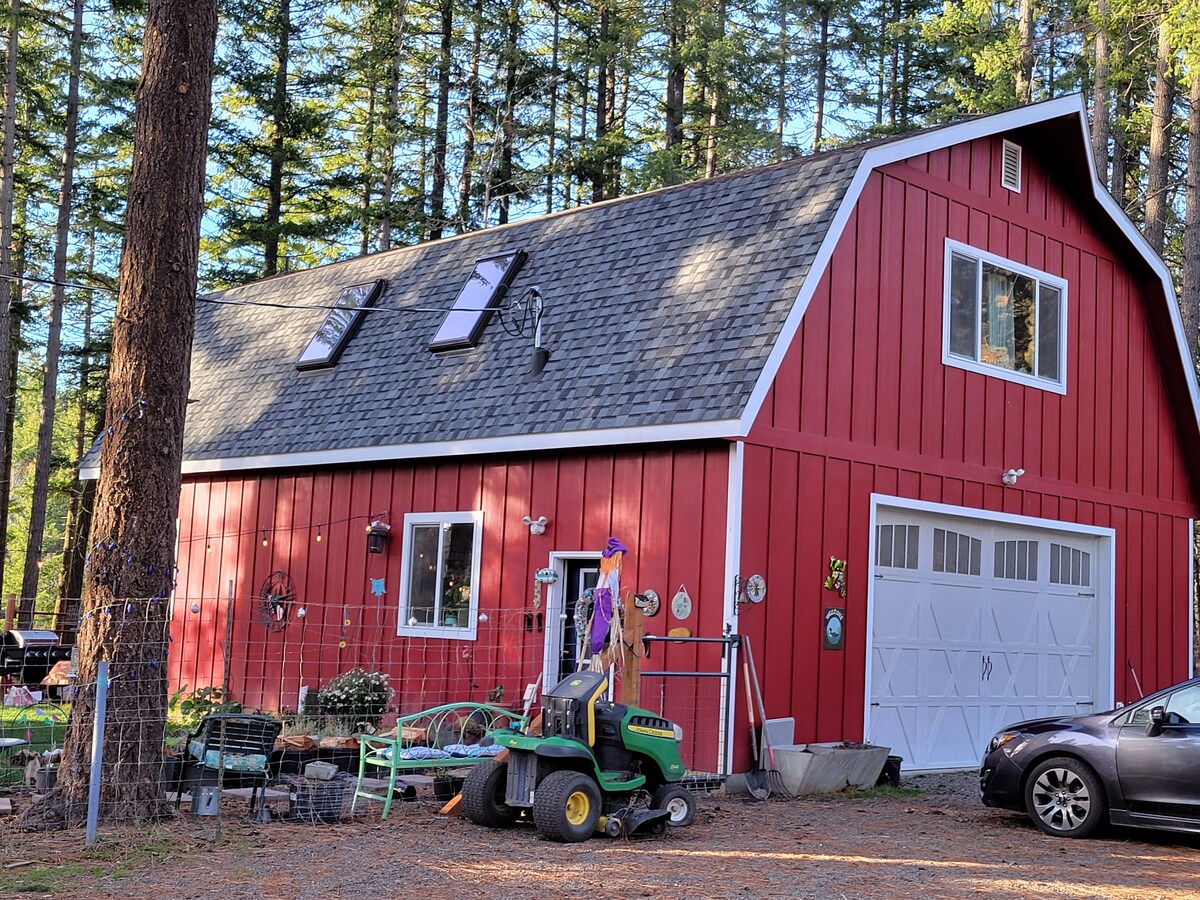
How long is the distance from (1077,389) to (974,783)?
496 centimetres

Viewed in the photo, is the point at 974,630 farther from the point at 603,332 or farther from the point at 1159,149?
the point at 1159,149

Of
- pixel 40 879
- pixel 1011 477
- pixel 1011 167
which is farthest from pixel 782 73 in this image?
pixel 40 879

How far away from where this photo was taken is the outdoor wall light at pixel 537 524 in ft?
42.2

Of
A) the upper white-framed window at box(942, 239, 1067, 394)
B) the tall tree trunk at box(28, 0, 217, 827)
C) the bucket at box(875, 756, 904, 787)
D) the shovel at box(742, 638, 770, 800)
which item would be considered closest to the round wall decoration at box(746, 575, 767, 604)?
the shovel at box(742, 638, 770, 800)

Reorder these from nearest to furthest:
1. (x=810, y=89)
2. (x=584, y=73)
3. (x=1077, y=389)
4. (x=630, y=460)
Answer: (x=630, y=460) → (x=1077, y=389) → (x=584, y=73) → (x=810, y=89)

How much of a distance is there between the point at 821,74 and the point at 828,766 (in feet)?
81.1

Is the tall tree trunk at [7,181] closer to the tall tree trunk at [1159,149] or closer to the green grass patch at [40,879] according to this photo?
the green grass patch at [40,879]

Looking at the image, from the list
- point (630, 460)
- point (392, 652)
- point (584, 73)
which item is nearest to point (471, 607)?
point (392, 652)

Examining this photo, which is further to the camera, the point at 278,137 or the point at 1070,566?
the point at 278,137

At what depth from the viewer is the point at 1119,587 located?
15.5 meters

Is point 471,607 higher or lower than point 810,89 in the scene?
lower

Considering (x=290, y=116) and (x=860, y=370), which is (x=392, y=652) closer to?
(x=860, y=370)

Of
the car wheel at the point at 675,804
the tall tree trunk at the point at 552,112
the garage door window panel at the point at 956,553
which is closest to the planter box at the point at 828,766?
the car wheel at the point at 675,804

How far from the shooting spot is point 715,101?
1217 inches
